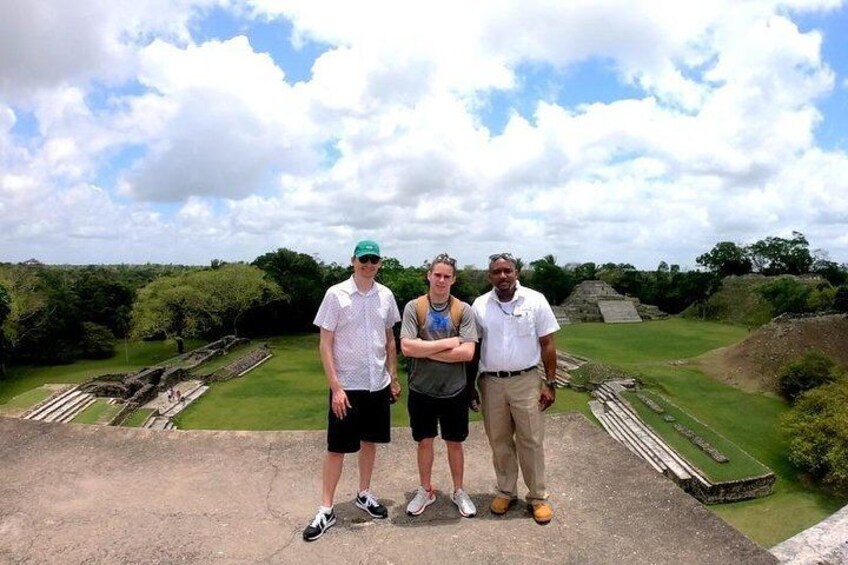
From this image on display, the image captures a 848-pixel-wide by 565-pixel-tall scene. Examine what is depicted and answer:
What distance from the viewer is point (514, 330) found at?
10.4 feet

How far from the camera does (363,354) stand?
3082 mm

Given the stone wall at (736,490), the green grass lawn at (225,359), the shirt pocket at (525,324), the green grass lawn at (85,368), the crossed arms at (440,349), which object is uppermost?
the shirt pocket at (525,324)

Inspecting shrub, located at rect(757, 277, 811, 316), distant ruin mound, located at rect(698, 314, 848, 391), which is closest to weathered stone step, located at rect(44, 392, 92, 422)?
distant ruin mound, located at rect(698, 314, 848, 391)

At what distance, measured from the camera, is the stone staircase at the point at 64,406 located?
16.4m

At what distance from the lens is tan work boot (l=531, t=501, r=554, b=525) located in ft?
9.81

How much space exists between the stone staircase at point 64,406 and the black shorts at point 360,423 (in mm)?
16475

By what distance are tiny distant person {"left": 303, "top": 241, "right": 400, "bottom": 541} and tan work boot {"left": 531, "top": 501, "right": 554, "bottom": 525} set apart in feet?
2.76

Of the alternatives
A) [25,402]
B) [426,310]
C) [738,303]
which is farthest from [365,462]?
[738,303]

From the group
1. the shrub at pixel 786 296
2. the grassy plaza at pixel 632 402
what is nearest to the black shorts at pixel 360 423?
the grassy plaza at pixel 632 402

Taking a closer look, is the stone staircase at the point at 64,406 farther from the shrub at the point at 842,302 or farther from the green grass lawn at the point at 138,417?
the shrub at the point at 842,302

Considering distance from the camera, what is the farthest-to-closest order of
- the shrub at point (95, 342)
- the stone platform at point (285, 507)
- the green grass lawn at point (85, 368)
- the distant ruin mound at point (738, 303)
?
the distant ruin mound at point (738, 303), the shrub at point (95, 342), the green grass lawn at point (85, 368), the stone platform at point (285, 507)

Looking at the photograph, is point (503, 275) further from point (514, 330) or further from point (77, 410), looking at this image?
point (77, 410)

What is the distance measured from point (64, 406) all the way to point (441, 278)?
18.9 m

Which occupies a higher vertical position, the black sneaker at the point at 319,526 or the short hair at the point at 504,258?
the short hair at the point at 504,258
